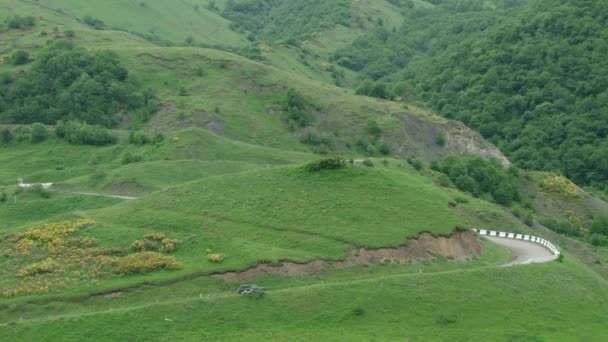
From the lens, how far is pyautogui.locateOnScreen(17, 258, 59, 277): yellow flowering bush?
188 ft

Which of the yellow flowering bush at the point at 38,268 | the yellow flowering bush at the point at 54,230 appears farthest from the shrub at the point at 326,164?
the yellow flowering bush at the point at 38,268

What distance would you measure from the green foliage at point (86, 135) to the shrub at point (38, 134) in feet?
5.69

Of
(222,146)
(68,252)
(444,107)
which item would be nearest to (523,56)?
(444,107)

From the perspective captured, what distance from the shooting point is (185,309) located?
Result: 176 ft

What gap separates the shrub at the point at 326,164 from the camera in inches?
2859

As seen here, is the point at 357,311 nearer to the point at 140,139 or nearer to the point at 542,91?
the point at 140,139

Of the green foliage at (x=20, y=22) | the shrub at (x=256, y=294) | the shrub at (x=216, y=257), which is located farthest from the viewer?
the green foliage at (x=20, y=22)

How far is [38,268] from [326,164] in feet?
81.3

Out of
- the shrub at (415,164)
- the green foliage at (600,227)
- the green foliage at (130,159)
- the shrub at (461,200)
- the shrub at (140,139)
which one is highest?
the shrub at (461,200)

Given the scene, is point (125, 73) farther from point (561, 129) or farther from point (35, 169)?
point (561, 129)

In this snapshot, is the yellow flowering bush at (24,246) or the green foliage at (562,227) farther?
the green foliage at (562,227)

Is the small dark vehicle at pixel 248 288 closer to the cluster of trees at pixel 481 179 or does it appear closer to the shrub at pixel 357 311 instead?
the shrub at pixel 357 311

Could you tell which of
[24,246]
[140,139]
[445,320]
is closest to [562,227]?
[140,139]

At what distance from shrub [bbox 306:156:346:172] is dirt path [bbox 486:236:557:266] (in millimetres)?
15369
